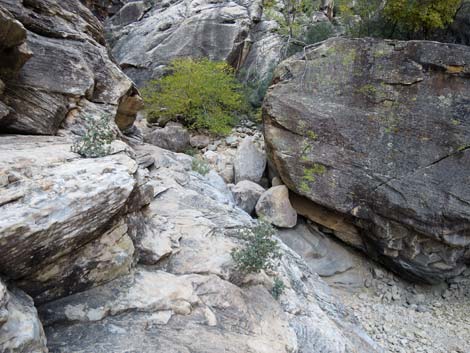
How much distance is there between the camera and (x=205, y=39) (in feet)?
51.5

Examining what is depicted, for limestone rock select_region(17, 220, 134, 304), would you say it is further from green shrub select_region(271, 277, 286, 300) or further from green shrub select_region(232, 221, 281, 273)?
green shrub select_region(271, 277, 286, 300)

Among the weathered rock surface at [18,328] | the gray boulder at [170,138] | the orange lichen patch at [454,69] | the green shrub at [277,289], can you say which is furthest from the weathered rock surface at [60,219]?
the orange lichen patch at [454,69]

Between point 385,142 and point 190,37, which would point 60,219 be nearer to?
point 385,142

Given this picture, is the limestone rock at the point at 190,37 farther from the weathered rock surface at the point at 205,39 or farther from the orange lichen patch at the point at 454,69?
the orange lichen patch at the point at 454,69

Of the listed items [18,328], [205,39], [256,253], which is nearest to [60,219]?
[18,328]

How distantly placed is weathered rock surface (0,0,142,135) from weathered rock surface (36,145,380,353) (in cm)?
219

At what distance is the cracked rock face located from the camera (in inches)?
293

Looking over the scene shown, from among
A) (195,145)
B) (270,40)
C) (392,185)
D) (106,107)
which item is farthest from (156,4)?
(392,185)

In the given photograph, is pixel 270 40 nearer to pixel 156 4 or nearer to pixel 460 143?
pixel 156 4

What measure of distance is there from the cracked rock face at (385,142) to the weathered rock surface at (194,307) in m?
3.77

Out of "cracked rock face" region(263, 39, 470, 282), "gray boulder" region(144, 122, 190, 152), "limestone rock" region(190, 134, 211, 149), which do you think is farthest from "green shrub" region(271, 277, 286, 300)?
"limestone rock" region(190, 134, 211, 149)

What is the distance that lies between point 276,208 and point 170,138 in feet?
13.9

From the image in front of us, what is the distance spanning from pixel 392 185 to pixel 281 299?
5322 mm

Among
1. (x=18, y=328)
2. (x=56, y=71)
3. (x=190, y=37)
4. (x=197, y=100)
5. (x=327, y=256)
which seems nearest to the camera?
(x=18, y=328)
